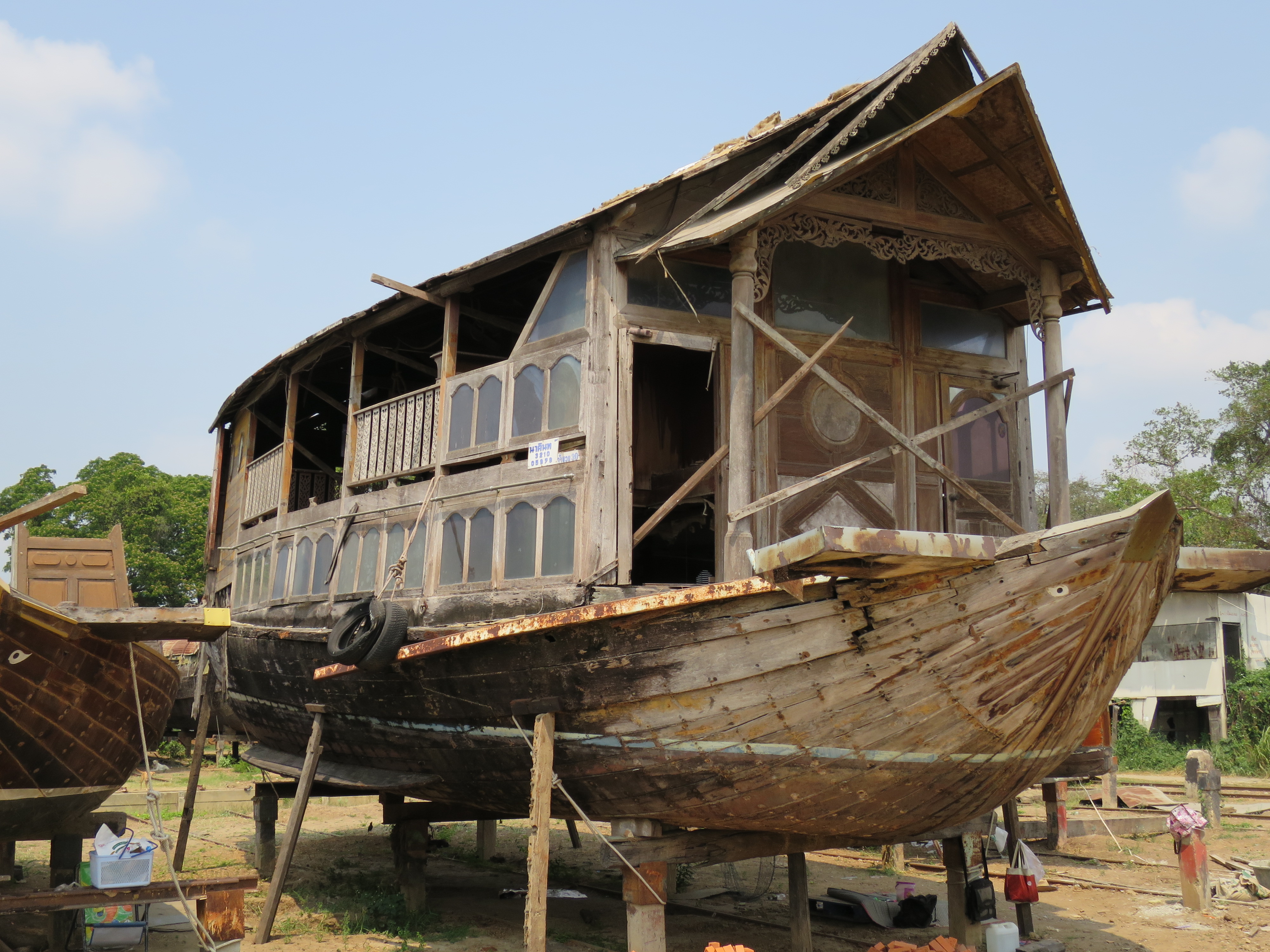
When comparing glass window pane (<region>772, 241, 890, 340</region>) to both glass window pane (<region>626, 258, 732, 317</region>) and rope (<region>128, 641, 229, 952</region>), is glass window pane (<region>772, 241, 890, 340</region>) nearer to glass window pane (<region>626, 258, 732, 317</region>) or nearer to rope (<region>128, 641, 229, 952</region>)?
glass window pane (<region>626, 258, 732, 317</region>)

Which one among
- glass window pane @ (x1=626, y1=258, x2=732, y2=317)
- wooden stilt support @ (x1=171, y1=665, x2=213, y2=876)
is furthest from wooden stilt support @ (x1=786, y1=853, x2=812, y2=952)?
wooden stilt support @ (x1=171, y1=665, x2=213, y2=876)

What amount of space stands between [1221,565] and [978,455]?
2837 millimetres

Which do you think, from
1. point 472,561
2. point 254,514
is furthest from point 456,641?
point 254,514

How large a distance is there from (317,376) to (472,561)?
603cm

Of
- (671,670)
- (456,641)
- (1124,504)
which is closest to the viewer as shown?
(671,670)

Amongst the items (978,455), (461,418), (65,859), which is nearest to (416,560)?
(461,418)

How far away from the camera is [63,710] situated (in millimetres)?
7930

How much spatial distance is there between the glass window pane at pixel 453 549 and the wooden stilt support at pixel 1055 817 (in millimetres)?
7468

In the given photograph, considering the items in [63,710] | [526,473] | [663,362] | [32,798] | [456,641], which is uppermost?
[663,362]

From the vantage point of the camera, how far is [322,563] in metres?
10.3

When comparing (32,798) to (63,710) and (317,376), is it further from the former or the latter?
(317,376)

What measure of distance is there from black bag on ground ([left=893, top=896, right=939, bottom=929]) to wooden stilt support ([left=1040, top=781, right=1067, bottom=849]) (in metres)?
3.45

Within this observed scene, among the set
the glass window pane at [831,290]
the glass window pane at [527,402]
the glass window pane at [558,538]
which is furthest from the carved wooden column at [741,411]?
the glass window pane at [527,402]

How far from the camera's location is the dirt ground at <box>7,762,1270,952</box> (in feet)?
28.1
